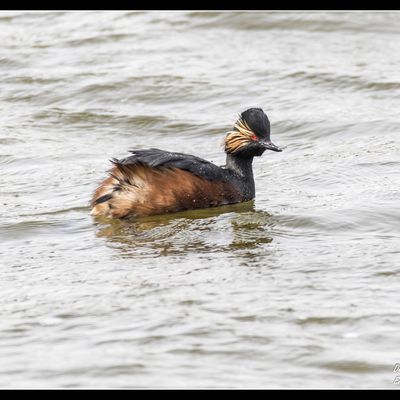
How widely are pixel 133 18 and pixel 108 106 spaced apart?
393 centimetres

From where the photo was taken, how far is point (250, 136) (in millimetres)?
9430

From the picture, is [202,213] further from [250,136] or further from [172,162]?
[250,136]

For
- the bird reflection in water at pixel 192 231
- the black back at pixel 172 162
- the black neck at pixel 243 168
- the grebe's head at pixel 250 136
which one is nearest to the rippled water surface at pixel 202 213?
the bird reflection in water at pixel 192 231

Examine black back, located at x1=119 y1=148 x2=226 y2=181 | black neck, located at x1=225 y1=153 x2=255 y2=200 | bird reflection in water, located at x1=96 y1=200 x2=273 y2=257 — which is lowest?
bird reflection in water, located at x1=96 y1=200 x2=273 y2=257

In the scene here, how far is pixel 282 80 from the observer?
1375 cm

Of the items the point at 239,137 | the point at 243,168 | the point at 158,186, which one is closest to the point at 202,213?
the point at 158,186

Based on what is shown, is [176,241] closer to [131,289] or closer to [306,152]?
[131,289]

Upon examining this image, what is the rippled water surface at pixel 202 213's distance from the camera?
5977 millimetres

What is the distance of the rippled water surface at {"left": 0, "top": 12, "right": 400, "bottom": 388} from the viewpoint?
235 inches

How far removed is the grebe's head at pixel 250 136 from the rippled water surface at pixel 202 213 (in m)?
0.47

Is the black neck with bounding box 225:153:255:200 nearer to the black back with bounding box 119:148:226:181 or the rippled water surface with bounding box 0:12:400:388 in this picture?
the rippled water surface with bounding box 0:12:400:388

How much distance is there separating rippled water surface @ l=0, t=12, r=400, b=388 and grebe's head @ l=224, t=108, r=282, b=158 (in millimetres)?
475

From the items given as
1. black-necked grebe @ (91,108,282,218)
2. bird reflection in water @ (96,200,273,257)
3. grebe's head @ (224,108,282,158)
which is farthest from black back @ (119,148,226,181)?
grebe's head @ (224,108,282,158)

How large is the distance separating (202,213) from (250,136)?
2.90 ft
